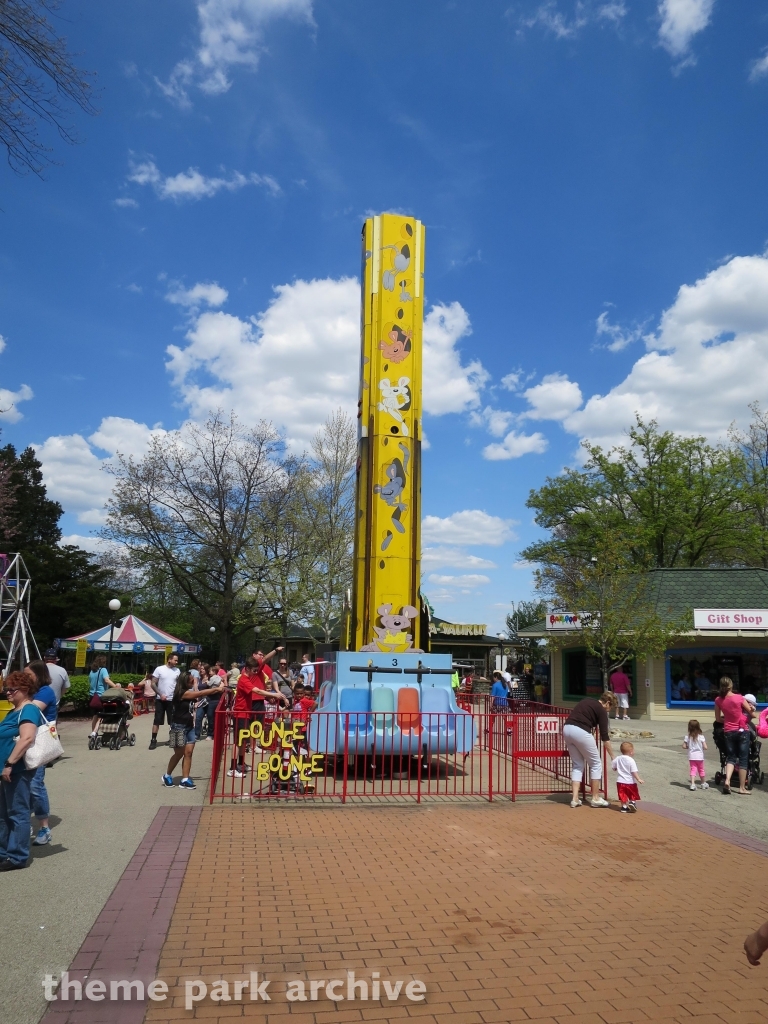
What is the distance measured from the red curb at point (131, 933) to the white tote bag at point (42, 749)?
1.11m

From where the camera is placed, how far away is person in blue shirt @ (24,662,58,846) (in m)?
6.75

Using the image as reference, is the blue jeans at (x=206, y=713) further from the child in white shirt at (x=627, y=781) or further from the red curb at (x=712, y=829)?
the red curb at (x=712, y=829)

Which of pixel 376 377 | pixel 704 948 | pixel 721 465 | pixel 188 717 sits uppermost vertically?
pixel 721 465

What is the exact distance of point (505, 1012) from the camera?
3.87m

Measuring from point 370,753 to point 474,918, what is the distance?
5.33 m

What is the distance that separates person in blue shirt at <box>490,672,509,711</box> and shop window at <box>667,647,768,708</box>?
819cm

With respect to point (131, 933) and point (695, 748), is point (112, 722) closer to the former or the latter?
point (131, 933)

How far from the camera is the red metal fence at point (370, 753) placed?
9.16 meters

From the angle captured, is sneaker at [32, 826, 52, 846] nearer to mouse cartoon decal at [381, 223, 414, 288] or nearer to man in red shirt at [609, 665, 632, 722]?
mouse cartoon decal at [381, 223, 414, 288]

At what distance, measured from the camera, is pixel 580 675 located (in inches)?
1103

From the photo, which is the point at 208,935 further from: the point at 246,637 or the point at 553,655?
the point at 246,637

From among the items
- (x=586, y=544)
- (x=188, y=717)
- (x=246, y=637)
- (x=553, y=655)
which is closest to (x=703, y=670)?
(x=553, y=655)

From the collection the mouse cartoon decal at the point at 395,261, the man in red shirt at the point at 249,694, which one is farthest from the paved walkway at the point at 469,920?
the mouse cartoon decal at the point at 395,261

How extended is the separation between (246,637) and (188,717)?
4814cm
